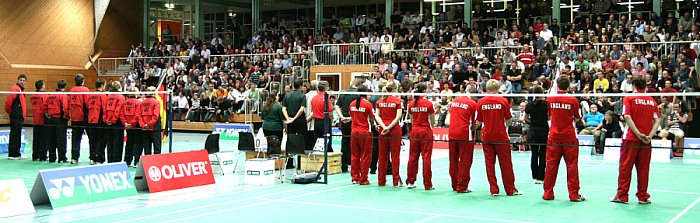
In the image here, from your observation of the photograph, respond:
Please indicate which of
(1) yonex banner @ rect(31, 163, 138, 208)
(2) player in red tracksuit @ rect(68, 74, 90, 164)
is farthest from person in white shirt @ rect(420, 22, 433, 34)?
(1) yonex banner @ rect(31, 163, 138, 208)

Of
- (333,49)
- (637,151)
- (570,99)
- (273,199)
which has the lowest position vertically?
(273,199)

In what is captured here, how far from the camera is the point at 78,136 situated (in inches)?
651

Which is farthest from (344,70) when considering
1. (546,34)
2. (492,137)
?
(492,137)

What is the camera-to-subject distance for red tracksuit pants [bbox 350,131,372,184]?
12.7m

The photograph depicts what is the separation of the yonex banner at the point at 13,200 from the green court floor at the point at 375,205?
17 centimetres

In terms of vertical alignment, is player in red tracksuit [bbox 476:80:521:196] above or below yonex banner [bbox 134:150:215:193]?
above

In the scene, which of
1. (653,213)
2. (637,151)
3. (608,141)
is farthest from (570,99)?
(608,141)

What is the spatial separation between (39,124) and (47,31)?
21334mm

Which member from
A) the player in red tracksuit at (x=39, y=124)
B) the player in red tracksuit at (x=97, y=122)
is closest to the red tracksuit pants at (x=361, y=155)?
the player in red tracksuit at (x=97, y=122)

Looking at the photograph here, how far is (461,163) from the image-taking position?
1173 cm

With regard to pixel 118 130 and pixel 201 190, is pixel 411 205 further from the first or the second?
pixel 118 130

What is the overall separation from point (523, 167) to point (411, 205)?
21.2 ft

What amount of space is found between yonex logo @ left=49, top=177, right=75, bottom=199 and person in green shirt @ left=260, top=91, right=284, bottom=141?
16.2 ft

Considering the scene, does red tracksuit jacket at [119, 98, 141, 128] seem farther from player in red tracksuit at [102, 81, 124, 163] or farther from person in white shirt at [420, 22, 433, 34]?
person in white shirt at [420, 22, 433, 34]
